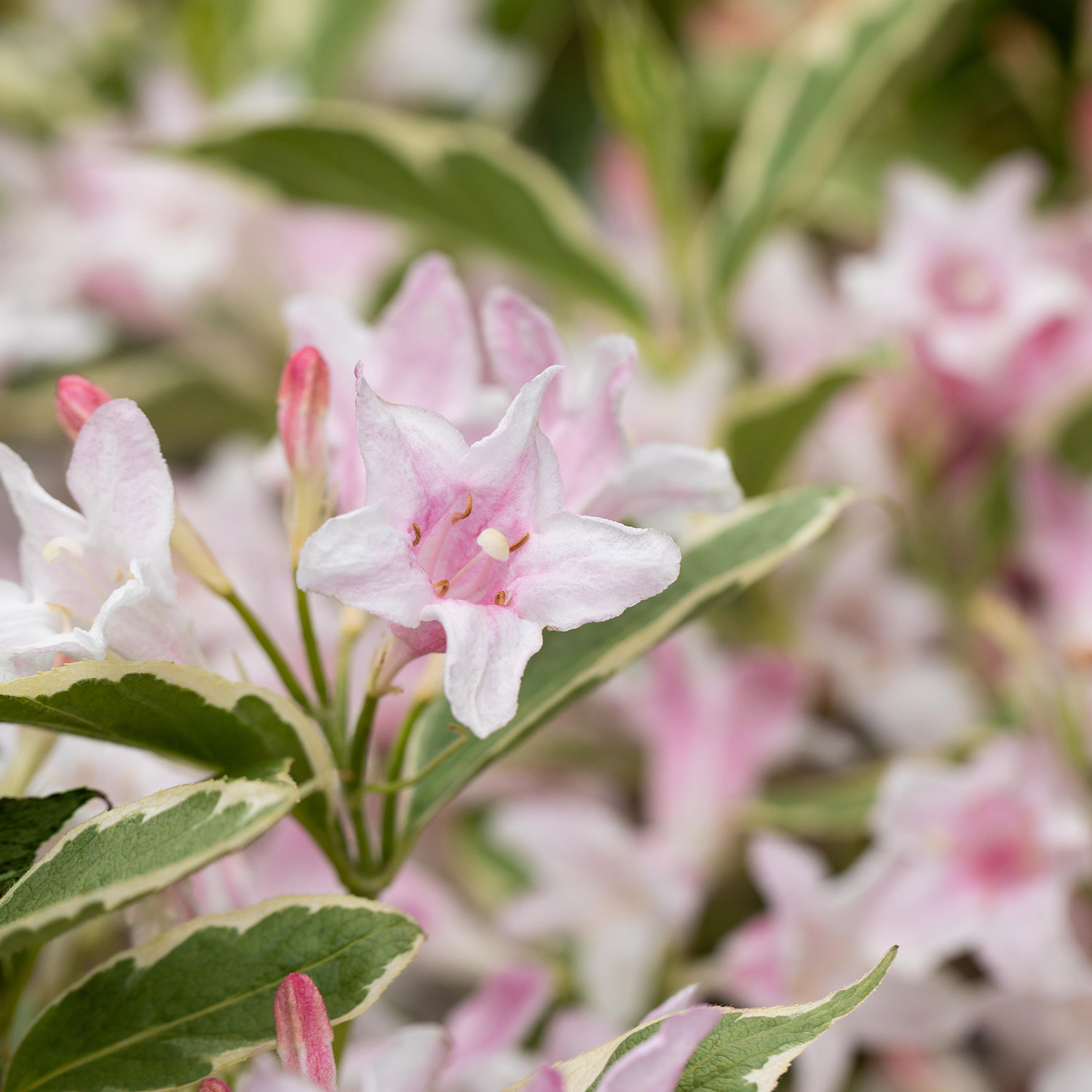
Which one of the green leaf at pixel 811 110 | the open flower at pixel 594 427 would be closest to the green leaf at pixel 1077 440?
the green leaf at pixel 811 110

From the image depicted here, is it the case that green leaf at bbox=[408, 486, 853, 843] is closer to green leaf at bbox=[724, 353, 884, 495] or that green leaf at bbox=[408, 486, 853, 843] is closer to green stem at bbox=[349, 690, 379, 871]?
green stem at bbox=[349, 690, 379, 871]

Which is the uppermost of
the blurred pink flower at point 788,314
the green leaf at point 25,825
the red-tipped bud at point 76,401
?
the blurred pink flower at point 788,314

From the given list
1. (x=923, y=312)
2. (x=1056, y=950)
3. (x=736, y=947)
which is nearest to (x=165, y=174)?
(x=923, y=312)

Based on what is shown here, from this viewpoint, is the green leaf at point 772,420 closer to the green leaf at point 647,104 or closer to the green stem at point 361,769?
the green leaf at point 647,104

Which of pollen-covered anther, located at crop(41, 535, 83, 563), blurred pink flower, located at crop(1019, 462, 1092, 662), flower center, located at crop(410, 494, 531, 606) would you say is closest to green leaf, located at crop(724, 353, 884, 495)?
blurred pink flower, located at crop(1019, 462, 1092, 662)

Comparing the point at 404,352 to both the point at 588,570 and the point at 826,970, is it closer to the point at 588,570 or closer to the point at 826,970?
the point at 588,570

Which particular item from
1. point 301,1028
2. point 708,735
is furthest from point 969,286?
point 301,1028
